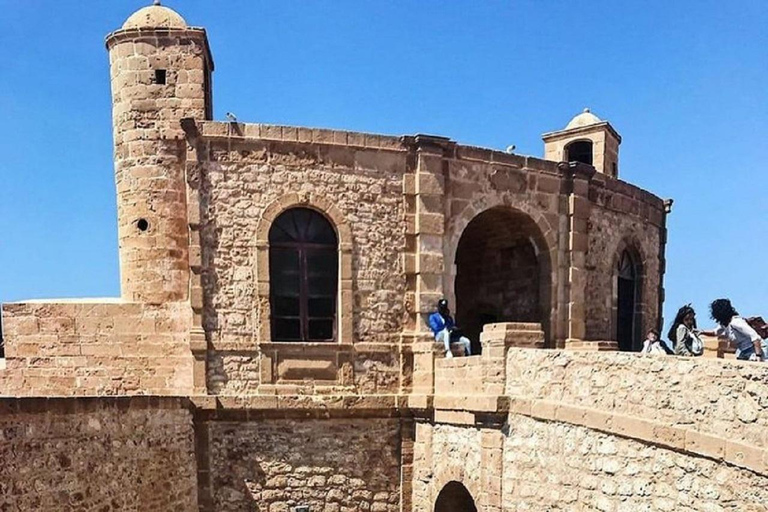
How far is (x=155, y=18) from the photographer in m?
11.6

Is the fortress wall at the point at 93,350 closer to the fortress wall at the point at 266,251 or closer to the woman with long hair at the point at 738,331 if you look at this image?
the fortress wall at the point at 266,251

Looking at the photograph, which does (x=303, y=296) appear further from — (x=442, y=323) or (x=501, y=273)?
(x=501, y=273)

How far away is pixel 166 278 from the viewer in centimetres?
1131

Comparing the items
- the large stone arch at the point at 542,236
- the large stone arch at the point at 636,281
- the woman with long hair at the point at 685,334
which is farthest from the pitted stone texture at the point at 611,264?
the woman with long hair at the point at 685,334

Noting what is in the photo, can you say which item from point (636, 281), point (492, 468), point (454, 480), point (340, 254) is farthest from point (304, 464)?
point (636, 281)

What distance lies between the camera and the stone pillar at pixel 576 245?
42.4ft

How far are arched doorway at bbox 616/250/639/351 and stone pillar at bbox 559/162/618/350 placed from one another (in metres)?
2.23

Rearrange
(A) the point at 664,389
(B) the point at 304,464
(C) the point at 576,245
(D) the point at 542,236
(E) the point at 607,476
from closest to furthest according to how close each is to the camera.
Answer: (A) the point at 664,389
(E) the point at 607,476
(B) the point at 304,464
(D) the point at 542,236
(C) the point at 576,245

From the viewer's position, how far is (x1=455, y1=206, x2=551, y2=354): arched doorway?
1301 cm

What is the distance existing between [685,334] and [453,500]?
470 cm

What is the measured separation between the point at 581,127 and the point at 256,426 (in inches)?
393

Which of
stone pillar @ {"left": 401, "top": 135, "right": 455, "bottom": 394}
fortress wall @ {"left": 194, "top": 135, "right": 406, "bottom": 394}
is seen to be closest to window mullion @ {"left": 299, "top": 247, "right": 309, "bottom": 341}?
fortress wall @ {"left": 194, "top": 135, "right": 406, "bottom": 394}

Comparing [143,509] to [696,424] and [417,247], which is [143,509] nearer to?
[417,247]

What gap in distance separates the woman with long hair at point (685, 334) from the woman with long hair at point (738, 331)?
207 cm
